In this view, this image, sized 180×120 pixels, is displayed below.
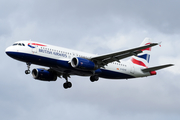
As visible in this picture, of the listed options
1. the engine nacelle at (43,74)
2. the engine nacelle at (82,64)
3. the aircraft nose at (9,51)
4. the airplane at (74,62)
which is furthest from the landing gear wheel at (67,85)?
the aircraft nose at (9,51)

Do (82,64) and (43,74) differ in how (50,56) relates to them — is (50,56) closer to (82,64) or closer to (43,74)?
(82,64)

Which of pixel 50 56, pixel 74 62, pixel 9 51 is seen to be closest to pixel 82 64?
pixel 74 62

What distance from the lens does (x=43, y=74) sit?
173ft

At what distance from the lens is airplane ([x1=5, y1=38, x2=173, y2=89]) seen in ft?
149

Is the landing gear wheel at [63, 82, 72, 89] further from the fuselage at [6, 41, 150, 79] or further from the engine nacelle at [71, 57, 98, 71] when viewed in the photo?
the engine nacelle at [71, 57, 98, 71]

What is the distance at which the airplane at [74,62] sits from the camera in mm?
45375

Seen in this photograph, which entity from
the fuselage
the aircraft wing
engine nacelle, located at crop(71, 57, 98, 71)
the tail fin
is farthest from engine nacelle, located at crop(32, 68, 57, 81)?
the tail fin

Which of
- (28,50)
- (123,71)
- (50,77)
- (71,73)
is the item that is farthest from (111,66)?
(28,50)

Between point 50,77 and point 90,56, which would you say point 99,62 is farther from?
point 50,77

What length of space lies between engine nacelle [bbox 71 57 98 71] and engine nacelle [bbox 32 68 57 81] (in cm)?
754

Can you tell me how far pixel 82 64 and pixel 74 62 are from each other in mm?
1152

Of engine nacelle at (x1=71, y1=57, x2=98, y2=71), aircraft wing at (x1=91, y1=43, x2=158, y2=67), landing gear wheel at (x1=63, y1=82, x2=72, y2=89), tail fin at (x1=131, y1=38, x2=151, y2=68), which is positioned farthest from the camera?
tail fin at (x1=131, y1=38, x2=151, y2=68)

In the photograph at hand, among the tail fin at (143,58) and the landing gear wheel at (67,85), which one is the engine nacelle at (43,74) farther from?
the tail fin at (143,58)

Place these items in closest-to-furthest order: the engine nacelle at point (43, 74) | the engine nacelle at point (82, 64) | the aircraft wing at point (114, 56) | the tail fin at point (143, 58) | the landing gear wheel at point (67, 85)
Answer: the aircraft wing at point (114, 56), the engine nacelle at point (82, 64), the engine nacelle at point (43, 74), the landing gear wheel at point (67, 85), the tail fin at point (143, 58)
